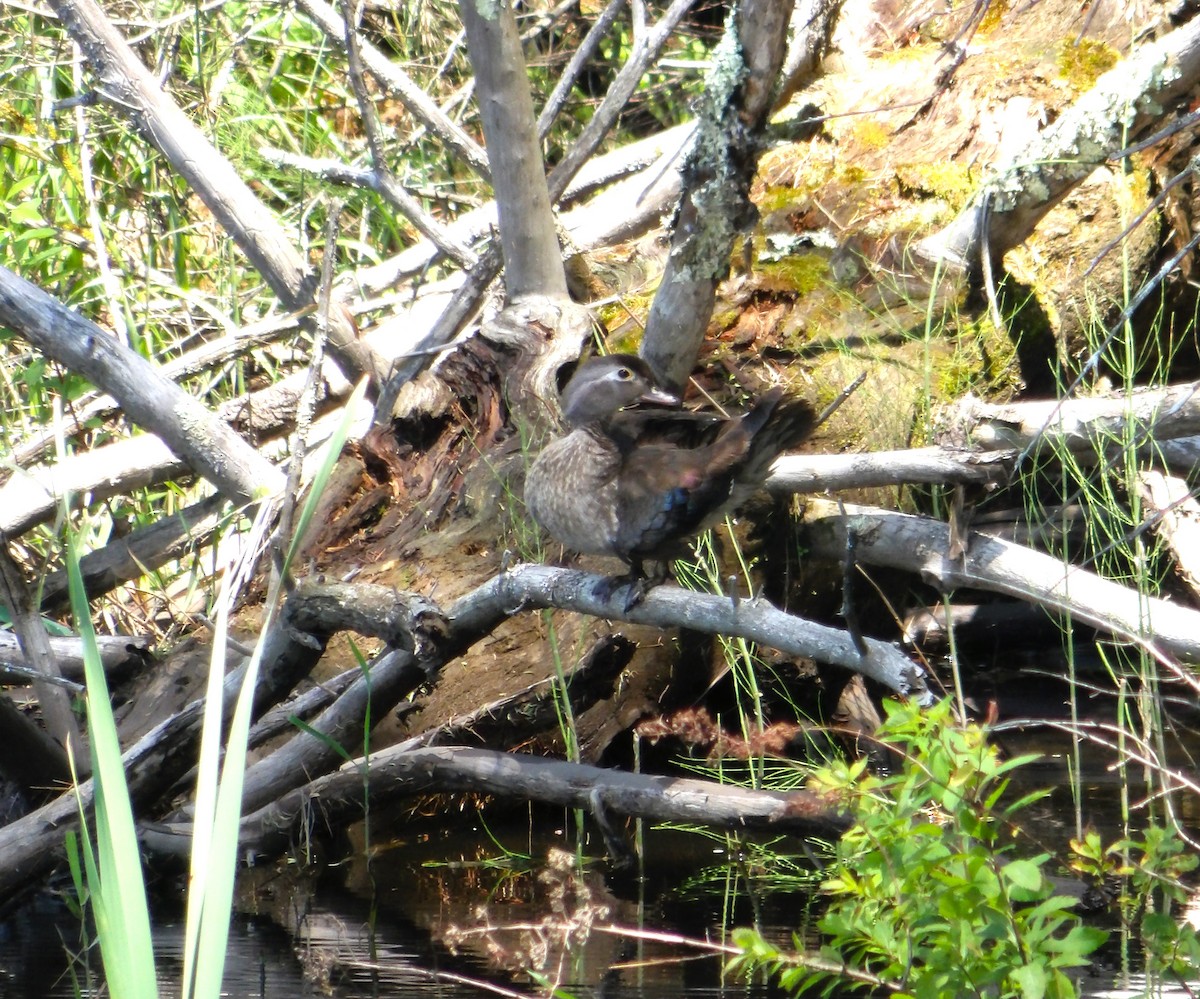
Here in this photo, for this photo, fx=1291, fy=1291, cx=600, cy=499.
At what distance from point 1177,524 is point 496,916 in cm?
218

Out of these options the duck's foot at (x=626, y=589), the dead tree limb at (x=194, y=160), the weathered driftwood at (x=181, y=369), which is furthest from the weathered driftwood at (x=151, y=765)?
the weathered driftwood at (x=181, y=369)

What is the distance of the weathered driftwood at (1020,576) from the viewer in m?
Result: 3.11

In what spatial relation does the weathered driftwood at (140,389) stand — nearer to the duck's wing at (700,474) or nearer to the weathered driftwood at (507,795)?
the weathered driftwood at (507,795)

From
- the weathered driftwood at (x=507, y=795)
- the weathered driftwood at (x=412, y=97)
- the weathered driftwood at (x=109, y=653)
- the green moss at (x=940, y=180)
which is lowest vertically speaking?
the weathered driftwood at (x=507, y=795)

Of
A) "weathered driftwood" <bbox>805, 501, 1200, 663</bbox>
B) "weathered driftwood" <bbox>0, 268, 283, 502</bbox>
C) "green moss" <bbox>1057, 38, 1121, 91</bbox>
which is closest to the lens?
"weathered driftwood" <bbox>805, 501, 1200, 663</bbox>

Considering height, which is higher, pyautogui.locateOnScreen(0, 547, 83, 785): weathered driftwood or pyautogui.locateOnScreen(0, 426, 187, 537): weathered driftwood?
pyautogui.locateOnScreen(0, 426, 187, 537): weathered driftwood

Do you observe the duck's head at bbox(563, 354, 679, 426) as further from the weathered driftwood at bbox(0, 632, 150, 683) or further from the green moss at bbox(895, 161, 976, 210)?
the weathered driftwood at bbox(0, 632, 150, 683)

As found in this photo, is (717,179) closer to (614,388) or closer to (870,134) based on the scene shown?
(614,388)

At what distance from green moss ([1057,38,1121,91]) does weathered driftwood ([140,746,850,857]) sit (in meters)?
3.02

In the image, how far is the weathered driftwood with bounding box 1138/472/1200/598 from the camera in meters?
3.61

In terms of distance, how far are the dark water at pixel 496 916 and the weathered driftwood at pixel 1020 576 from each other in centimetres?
53

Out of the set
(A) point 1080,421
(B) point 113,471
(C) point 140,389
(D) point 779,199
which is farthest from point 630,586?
(B) point 113,471

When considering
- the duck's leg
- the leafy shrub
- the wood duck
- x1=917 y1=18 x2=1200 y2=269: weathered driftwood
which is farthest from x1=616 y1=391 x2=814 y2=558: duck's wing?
x1=917 y1=18 x2=1200 y2=269: weathered driftwood

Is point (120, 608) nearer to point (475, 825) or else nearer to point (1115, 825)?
point (475, 825)
